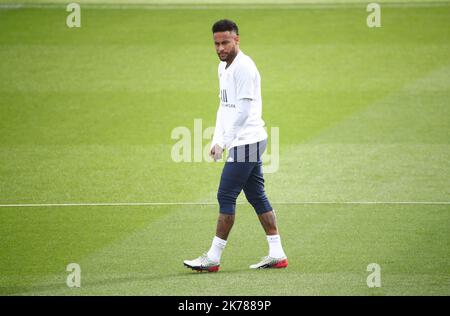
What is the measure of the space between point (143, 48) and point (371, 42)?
3990mm

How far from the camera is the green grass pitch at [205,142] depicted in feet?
25.7

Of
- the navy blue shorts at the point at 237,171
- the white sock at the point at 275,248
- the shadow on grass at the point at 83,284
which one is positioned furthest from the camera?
the white sock at the point at 275,248

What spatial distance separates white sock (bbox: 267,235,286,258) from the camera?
25.5ft

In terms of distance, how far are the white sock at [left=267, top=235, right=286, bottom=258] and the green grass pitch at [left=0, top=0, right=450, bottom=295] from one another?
6.9 inches

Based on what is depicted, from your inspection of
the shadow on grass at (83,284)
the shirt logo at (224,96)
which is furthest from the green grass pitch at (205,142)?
the shirt logo at (224,96)

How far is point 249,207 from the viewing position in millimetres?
9992

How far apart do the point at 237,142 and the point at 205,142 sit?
5619mm

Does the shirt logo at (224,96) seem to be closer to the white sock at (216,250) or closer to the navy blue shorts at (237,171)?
the navy blue shorts at (237,171)

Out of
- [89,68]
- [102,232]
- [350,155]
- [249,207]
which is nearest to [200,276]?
[102,232]

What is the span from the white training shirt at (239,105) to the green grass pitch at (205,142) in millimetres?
1099

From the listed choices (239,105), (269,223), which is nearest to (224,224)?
(269,223)

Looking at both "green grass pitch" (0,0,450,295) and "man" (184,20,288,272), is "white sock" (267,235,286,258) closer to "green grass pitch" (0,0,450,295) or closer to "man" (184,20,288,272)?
"man" (184,20,288,272)

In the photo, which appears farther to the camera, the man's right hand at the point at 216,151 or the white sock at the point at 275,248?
the white sock at the point at 275,248

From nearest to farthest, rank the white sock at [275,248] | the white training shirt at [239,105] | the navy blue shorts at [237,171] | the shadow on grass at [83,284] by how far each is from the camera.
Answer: the shadow on grass at [83,284]
the white training shirt at [239,105]
the navy blue shorts at [237,171]
the white sock at [275,248]
